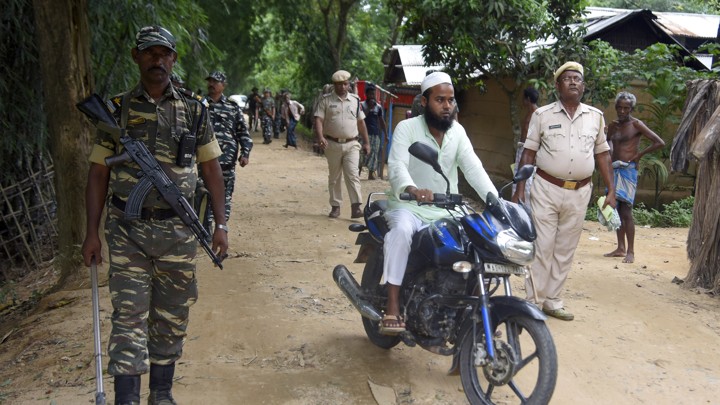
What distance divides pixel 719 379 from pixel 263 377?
300 cm

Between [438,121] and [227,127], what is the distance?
386 cm

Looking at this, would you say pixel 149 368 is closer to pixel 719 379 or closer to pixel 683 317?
pixel 719 379

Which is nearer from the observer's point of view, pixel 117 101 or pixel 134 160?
pixel 134 160

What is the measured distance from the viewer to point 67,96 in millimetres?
6152

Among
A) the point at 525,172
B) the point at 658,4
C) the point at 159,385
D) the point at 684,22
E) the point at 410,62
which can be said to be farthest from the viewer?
the point at 658,4

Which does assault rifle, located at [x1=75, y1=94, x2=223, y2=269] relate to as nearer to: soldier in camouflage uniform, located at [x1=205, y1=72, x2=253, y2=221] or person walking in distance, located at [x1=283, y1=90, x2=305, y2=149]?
soldier in camouflage uniform, located at [x1=205, y1=72, x2=253, y2=221]

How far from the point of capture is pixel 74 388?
14.3 feet

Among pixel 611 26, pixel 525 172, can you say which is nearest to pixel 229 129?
pixel 525 172

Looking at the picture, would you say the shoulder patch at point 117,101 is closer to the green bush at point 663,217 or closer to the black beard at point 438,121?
the black beard at point 438,121

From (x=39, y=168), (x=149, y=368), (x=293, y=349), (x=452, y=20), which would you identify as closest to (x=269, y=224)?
(x=39, y=168)

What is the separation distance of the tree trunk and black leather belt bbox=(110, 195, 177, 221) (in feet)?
9.18

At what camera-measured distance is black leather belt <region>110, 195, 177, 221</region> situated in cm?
371

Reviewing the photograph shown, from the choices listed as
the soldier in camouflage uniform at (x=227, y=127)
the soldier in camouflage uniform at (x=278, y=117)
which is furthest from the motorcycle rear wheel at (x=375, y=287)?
the soldier in camouflage uniform at (x=278, y=117)

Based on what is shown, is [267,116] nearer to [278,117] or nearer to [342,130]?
[278,117]
